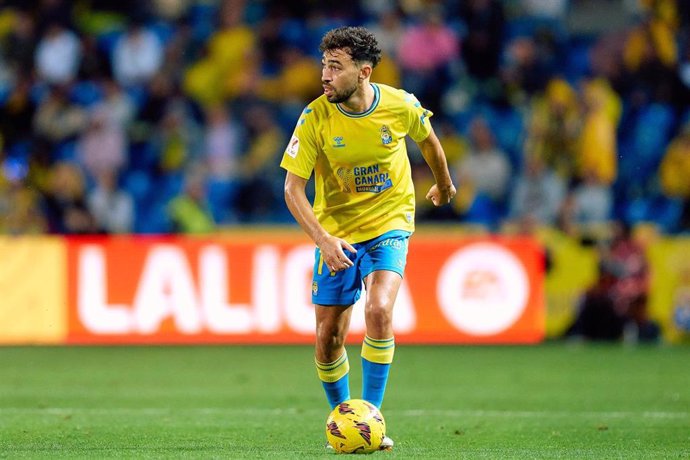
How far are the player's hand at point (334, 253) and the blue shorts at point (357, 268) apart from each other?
314 millimetres

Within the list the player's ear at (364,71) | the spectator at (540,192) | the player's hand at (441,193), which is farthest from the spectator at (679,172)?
the player's ear at (364,71)

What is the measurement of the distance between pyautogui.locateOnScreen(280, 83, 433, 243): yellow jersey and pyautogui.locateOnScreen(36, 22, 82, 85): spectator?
12075 mm

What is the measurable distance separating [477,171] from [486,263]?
225cm

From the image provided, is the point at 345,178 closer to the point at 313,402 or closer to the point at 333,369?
the point at 333,369

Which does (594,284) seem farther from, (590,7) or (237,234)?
(590,7)

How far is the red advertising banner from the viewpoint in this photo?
1450 cm

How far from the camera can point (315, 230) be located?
22.5 ft

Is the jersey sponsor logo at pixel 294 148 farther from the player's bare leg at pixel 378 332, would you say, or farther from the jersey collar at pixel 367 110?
the player's bare leg at pixel 378 332

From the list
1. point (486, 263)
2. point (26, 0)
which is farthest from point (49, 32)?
point (486, 263)

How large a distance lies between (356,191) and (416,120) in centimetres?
53

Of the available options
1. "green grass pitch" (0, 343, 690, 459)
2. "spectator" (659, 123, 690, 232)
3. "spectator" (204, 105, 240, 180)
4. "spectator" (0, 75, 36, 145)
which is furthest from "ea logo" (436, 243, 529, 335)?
"spectator" (0, 75, 36, 145)

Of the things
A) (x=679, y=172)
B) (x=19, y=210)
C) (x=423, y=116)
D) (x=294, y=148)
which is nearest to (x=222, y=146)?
(x=19, y=210)

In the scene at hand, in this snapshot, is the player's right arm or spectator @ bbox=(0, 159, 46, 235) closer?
the player's right arm

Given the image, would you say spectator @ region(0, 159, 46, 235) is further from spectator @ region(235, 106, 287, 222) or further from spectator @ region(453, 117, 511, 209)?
spectator @ region(453, 117, 511, 209)
